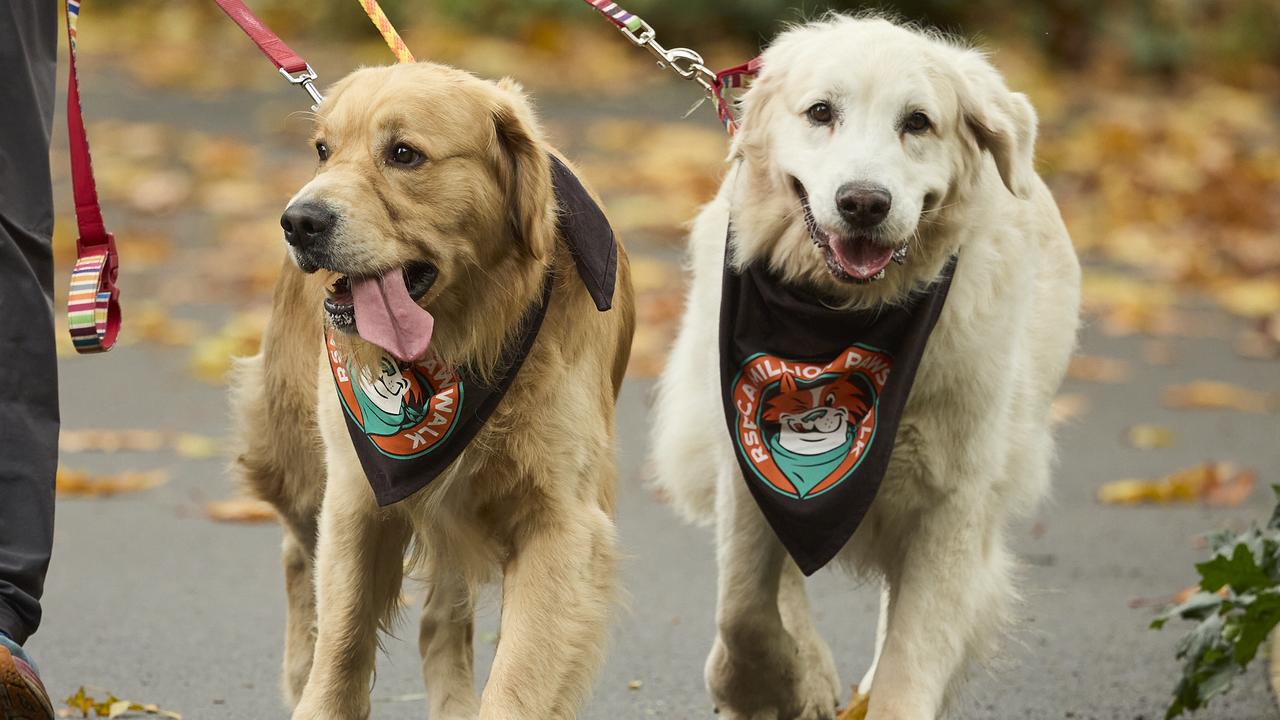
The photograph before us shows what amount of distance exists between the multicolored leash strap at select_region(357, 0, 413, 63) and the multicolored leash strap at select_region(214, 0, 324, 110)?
22cm

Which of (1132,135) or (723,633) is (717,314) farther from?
(1132,135)

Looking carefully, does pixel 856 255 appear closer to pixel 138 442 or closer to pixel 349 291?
pixel 349 291

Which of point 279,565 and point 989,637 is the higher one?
point 989,637

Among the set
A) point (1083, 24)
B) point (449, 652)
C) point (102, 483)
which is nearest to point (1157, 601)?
point (449, 652)

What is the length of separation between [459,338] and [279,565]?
2.92 m

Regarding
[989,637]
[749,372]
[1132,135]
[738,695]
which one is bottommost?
[1132,135]

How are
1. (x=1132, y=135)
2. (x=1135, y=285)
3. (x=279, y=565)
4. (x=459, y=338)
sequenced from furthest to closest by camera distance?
(x=1132, y=135)
(x=1135, y=285)
(x=279, y=565)
(x=459, y=338)

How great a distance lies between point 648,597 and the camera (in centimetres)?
634

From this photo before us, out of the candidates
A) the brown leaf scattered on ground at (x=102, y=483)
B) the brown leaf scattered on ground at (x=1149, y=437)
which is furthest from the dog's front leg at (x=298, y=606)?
the brown leaf scattered on ground at (x=1149, y=437)

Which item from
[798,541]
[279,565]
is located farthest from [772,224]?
[279,565]

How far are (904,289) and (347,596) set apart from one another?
1.55m

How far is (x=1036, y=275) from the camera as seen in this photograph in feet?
16.4

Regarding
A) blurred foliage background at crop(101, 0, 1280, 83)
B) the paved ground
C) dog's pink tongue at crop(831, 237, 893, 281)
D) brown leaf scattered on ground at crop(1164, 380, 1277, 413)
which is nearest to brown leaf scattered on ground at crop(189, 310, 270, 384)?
the paved ground

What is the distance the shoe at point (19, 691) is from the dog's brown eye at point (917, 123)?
232cm
